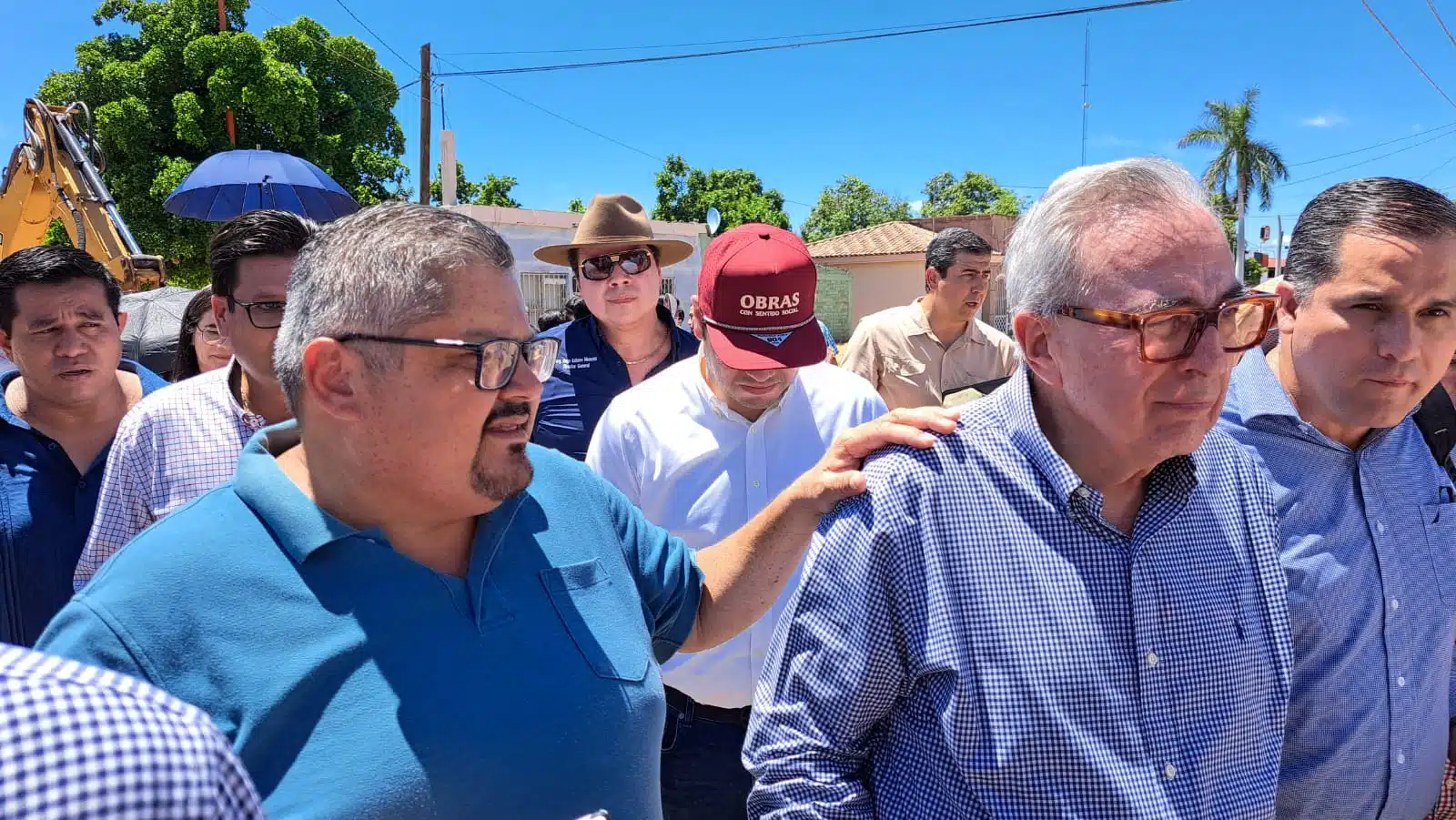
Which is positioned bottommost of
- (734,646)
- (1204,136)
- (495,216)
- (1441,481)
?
(734,646)

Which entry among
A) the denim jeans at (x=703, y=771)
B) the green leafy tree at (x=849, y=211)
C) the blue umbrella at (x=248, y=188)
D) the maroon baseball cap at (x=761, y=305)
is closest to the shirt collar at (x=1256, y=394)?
the maroon baseball cap at (x=761, y=305)

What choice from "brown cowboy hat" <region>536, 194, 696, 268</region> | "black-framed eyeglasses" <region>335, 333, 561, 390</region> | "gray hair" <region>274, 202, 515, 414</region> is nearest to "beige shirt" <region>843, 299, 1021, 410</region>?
"brown cowboy hat" <region>536, 194, 696, 268</region>

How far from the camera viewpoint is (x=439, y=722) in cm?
129

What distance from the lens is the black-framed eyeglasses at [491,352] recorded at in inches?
53.1

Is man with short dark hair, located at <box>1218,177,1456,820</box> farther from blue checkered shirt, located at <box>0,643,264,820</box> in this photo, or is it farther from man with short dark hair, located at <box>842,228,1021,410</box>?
man with short dark hair, located at <box>842,228,1021,410</box>

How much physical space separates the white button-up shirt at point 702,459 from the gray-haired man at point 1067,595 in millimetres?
843

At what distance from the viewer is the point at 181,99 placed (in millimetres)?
18250

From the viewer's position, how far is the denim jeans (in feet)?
7.62

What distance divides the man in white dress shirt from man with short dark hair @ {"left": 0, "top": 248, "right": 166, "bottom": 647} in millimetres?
1728

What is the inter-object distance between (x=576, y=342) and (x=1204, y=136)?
47.7 meters

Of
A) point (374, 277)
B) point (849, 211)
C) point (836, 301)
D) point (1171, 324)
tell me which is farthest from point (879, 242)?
point (374, 277)

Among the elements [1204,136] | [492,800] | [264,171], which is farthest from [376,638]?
[1204,136]

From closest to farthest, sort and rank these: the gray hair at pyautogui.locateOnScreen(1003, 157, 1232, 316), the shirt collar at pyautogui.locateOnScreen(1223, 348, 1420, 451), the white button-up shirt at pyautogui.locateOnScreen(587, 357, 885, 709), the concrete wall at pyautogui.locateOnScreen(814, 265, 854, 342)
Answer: the gray hair at pyautogui.locateOnScreen(1003, 157, 1232, 316), the shirt collar at pyautogui.locateOnScreen(1223, 348, 1420, 451), the white button-up shirt at pyautogui.locateOnScreen(587, 357, 885, 709), the concrete wall at pyautogui.locateOnScreen(814, 265, 854, 342)

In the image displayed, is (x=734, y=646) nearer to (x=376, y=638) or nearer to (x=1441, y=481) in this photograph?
(x=376, y=638)
